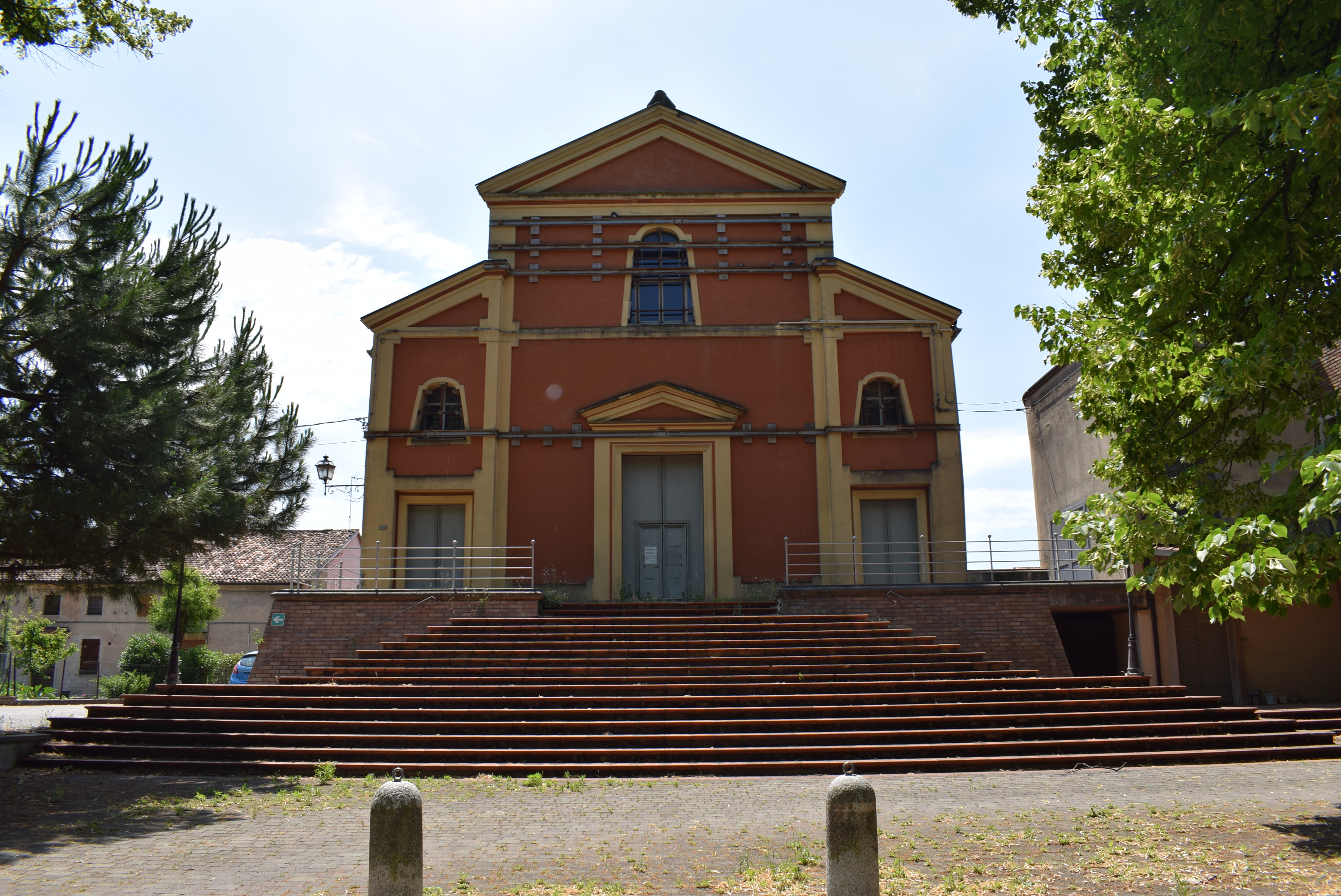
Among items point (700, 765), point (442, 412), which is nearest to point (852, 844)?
point (700, 765)

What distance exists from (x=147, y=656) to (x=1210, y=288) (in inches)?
1230

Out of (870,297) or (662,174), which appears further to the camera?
(662,174)

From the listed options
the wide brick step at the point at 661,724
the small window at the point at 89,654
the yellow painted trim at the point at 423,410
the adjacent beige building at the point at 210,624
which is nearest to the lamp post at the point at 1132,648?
the wide brick step at the point at 661,724

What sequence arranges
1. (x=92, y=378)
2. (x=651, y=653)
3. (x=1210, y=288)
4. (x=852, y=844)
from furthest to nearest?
(x=651, y=653) → (x=92, y=378) → (x=1210, y=288) → (x=852, y=844)

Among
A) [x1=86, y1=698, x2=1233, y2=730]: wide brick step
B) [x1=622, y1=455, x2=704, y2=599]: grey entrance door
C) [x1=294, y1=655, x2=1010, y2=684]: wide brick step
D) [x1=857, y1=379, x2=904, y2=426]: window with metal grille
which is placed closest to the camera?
[x1=86, y1=698, x2=1233, y2=730]: wide brick step

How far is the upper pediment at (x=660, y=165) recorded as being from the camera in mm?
20609

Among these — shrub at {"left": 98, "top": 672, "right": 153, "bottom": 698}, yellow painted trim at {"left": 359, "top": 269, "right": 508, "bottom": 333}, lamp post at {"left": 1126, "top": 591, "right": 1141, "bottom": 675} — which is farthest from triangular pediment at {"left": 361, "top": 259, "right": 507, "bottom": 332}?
shrub at {"left": 98, "top": 672, "right": 153, "bottom": 698}

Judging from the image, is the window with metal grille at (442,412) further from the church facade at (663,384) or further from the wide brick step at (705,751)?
the wide brick step at (705,751)

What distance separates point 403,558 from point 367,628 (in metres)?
2.61

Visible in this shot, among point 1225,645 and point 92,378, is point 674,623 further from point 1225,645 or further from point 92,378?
point 1225,645

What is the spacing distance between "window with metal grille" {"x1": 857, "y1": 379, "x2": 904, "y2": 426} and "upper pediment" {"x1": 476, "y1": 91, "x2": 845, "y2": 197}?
437 centimetres

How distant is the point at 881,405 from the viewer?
1973 centimetres

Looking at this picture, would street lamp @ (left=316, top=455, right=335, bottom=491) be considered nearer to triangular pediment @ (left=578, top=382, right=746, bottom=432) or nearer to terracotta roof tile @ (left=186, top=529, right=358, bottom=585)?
triangular pediment @ (left=578, top=382, right=746, bottom=432)

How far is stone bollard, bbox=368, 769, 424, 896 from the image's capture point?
4.98 metres
